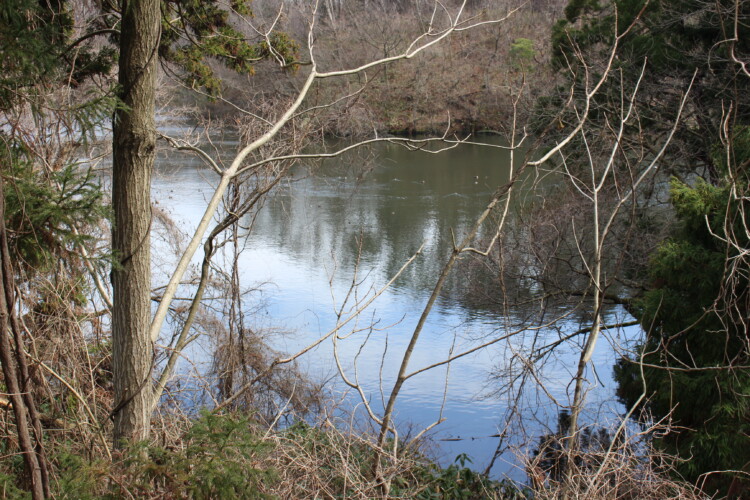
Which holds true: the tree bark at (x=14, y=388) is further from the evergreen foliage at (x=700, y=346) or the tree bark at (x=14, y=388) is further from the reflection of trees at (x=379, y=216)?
the reflection of trees at (x=379, y=216)

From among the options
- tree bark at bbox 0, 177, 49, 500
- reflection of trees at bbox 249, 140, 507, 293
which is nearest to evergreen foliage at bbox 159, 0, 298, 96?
tree bark at bbox 0, 177, 49, 500

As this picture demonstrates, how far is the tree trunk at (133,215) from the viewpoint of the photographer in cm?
350

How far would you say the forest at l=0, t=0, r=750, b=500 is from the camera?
3.23 metres

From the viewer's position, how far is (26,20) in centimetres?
294

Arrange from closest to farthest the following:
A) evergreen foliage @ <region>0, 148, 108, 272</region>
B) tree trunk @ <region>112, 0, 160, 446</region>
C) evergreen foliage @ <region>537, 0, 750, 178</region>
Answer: evergreen foliage @ <region>0, 148, 108, 272</region>
tree trunk @ <region>112, 0, 160, 446</region>
evergreen foliage @ <region>537, 0, 750, 178</region>

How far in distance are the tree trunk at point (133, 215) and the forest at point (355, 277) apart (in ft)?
0.05

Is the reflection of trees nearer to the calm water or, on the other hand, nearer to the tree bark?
the calm water

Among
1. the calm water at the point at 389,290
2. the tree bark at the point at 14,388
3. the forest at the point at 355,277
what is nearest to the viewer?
the tree bark at the point at 14,388

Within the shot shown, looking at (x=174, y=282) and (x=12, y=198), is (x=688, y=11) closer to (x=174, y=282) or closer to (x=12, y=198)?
(x=174, y=282)

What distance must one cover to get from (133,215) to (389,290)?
28.7 feet

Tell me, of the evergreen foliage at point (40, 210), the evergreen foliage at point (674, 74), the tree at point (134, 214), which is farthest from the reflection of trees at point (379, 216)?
the evergreen foliage at point (40, 210)

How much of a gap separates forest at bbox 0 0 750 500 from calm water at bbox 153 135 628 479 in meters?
0.08

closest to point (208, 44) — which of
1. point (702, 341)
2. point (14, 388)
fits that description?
point (14, 388)

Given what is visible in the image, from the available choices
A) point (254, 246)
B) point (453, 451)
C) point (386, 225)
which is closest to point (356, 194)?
point (386, 225)
